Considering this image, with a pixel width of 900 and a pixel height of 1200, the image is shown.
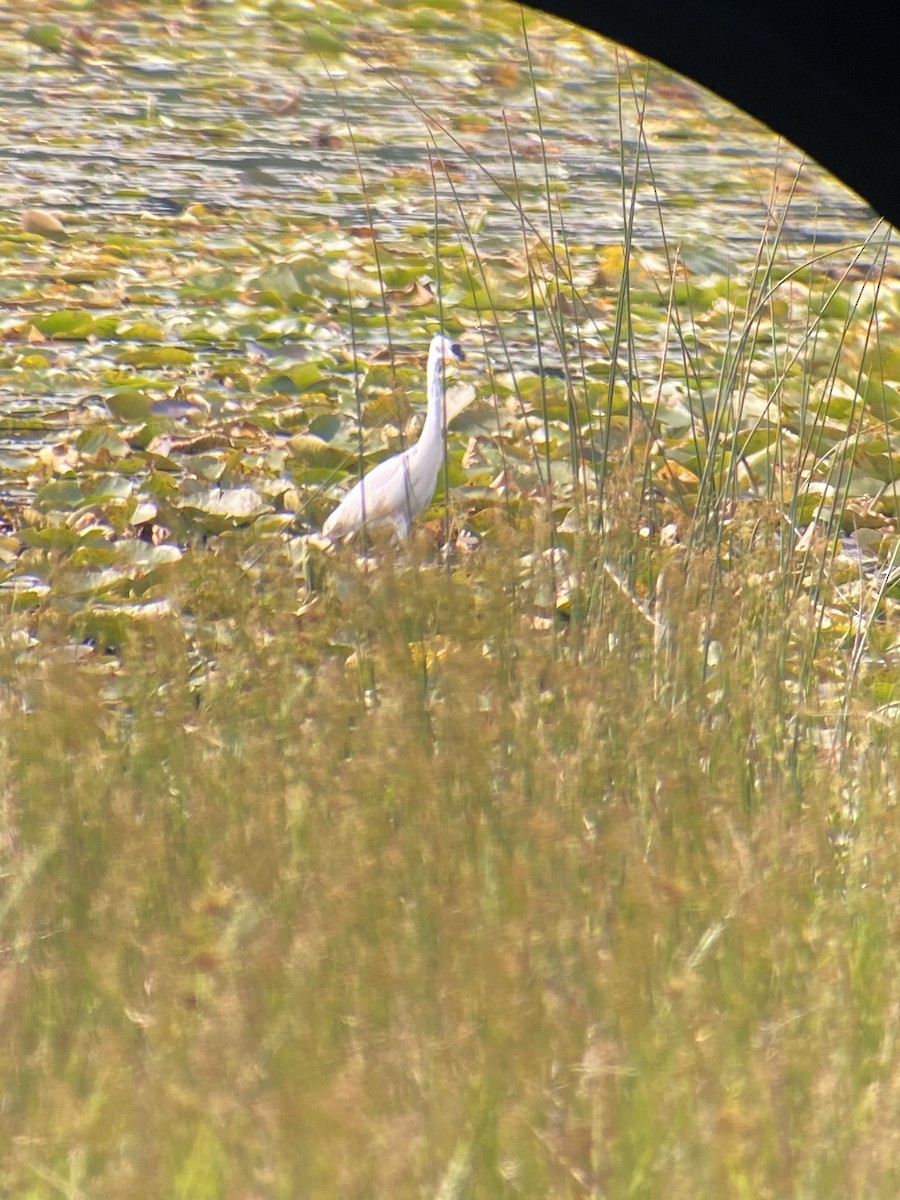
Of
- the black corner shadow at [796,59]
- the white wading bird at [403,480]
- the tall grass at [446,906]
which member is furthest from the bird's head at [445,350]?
the black corner shadow at [796,59]

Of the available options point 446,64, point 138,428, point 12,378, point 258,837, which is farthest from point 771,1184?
point 446,64

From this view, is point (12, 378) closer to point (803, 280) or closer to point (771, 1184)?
point (803, 280)

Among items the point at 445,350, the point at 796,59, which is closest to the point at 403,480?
the point at 445,350

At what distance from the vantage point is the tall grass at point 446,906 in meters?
1.18

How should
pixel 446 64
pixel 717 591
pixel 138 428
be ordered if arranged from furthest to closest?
pixel 446 64 < pixel 138 428 < pixel 717 591

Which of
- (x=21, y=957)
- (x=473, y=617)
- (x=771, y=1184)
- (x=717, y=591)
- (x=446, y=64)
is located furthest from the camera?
(x=446, y=64)

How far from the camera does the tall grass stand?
118 cm

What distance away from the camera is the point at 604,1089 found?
1.19 metres

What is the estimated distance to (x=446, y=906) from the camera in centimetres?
136

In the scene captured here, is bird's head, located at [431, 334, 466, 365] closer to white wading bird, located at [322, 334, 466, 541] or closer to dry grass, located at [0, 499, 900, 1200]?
white wading bird, located at [322, 334, 466, 541]

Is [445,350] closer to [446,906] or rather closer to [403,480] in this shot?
[403,480]

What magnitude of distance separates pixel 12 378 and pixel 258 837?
8.76ft

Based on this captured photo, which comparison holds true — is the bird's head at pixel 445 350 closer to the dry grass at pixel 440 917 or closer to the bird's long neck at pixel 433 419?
the bird's long neck at pixel 433 419

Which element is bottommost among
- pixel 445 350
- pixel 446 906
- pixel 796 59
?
pixel 445 350
